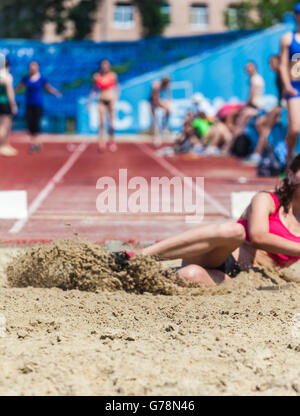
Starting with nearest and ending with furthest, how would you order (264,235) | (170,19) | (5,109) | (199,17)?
1. (264,235)
2. (5,109)
3. (170,19)
4. (199,17)

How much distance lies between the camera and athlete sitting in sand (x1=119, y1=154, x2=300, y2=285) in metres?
4.29

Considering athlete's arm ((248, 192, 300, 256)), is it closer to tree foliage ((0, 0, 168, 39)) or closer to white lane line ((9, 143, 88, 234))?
white lane line ((9, 143, 88, 234))

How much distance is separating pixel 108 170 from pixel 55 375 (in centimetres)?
1020

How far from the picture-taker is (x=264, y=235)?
4281mm

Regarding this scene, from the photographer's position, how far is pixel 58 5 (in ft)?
143

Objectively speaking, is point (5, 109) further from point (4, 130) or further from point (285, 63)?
point (285, 63)

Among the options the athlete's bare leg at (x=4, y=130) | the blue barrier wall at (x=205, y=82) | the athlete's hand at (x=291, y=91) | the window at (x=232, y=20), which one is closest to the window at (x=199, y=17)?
the window at (x=232, y=20)

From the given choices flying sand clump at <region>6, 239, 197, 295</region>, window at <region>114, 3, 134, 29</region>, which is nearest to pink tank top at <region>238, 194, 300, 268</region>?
flying sand clump at <region>6, 239, 197, 295</region>

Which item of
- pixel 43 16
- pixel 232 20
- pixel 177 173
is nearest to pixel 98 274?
pixel 177 173

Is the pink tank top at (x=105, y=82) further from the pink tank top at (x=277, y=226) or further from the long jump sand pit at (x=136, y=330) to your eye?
the pink tank top at (x=277, y=226)

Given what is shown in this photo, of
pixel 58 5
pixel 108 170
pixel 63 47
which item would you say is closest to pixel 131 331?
pixel 108 170

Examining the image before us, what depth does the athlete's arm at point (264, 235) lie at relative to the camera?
428 cm

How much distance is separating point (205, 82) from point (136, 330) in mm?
24939
